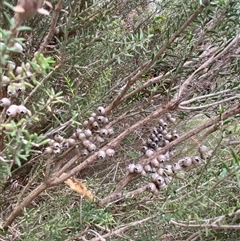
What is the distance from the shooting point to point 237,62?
1.85ft

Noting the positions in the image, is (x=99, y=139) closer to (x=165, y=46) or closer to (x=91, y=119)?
(x=91, y=119)

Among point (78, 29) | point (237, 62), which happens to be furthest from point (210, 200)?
point (78, 29)

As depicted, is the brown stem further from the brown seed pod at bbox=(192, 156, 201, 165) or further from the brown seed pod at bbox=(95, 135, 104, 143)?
the brown seed pod at bbox=(192, 156, 201, 165)

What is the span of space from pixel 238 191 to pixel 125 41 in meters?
0.26

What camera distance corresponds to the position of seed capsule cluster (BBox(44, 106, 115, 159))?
54 centimetres

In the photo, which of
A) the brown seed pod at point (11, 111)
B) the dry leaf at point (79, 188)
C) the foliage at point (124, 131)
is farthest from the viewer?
the dry leaf at point (79, 188)

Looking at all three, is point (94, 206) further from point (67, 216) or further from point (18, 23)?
point (18, 23)

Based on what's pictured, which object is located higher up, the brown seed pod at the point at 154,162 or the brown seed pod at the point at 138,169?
the brown seed pod at the point at 138,169

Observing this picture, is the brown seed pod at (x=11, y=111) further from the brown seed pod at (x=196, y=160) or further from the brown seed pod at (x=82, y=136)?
the brown seed pod at (x=196, y=160)

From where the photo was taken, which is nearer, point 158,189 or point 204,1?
point 204,1

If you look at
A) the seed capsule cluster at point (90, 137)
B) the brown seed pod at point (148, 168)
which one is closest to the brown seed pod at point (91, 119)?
the seed capsule cluster at point (90, 137)

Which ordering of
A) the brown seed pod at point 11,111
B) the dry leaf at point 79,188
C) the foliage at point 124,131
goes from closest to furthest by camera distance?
the brown seed pod at point 11,111
the foliage at point 124,131
the dry leaf at point 79,188

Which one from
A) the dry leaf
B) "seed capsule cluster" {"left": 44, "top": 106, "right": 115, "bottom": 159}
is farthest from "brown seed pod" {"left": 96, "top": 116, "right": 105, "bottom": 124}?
the dry leaf

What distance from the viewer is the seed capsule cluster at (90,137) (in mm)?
535
